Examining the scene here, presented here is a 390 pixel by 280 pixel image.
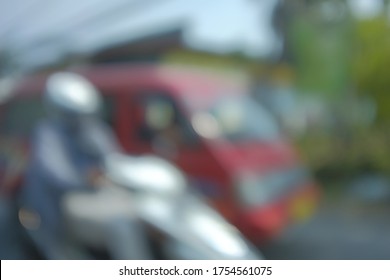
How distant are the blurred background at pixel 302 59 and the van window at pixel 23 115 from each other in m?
0.16

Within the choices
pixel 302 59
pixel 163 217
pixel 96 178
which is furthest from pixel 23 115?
pixel 302 59

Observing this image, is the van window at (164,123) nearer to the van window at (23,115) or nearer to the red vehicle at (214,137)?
the red vehicle at (214,137)

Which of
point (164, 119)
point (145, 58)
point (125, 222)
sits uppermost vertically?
point (145, 58)

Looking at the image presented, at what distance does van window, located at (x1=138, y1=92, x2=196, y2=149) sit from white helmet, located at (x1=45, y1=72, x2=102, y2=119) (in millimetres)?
196

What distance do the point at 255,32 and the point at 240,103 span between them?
0.24m

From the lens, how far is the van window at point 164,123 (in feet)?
7.05

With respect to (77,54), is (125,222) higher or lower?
lower

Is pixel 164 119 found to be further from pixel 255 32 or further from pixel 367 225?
pixel 367 225

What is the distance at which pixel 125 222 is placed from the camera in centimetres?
219

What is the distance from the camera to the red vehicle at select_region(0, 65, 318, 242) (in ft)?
7.00

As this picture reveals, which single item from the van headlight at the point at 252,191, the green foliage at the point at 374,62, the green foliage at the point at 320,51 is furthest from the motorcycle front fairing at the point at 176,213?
the green foliage at the point at 374,62

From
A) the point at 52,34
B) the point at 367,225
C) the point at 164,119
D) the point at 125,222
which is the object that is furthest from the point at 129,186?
the point at 367,225

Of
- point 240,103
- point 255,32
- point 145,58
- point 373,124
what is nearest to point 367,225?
point 373,124

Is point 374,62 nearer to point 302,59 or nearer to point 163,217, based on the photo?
point 302,59
